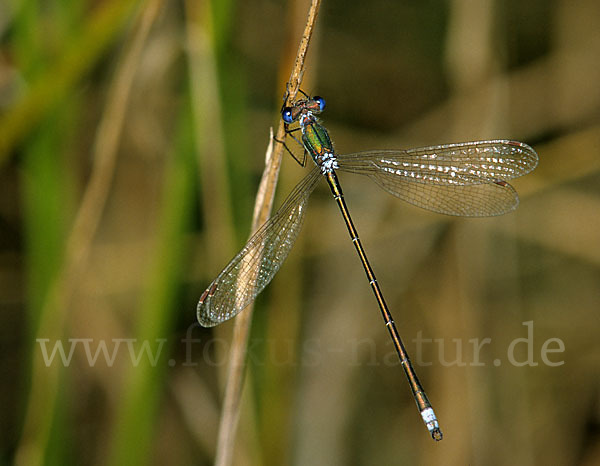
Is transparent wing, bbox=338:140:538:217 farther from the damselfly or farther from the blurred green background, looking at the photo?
the blurred green background

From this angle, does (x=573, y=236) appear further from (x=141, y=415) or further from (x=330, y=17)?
(x=141, y=415)

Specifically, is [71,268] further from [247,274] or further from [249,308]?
[249,308]

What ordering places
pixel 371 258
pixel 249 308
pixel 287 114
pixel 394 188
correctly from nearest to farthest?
pixel 249 308 → pixel 287 114 → pixel 394 188 → pixel 371 258

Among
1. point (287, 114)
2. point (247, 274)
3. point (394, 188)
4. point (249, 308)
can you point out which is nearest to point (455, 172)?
point (394, 188)

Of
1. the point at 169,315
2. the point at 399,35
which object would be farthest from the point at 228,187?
the point at 399,35

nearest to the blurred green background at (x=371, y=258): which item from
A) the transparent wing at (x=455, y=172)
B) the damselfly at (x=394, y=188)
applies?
the damselfly at (x=394, y=188)

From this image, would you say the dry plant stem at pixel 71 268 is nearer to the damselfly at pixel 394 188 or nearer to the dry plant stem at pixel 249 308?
the damselfly at pixel 394 188
